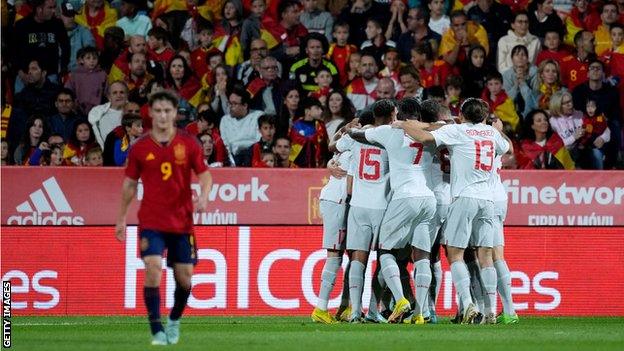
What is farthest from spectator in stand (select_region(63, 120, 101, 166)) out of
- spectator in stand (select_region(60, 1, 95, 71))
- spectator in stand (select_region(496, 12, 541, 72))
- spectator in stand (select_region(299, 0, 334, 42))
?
spectator in stand (select_region(496, 12, 541, 72))

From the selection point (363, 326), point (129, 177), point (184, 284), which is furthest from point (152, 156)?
point (363, 326)

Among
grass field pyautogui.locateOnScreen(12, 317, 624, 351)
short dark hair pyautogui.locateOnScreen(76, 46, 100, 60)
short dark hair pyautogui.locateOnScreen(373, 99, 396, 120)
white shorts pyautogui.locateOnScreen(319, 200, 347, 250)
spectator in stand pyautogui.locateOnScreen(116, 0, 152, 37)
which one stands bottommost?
grass field pyautogui.locateOnScreen(12, 317, 624, 351)

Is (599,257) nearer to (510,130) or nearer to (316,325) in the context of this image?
(510,130)

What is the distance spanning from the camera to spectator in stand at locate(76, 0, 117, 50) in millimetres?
23266

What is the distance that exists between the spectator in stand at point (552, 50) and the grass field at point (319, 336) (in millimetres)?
7116

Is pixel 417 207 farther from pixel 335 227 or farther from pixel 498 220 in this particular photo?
pixel 335 227

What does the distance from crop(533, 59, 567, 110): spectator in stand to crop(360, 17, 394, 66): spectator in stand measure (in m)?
2.38

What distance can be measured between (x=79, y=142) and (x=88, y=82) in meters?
1.52

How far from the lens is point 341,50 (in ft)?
74.0

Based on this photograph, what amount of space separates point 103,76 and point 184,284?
10525 millimetres

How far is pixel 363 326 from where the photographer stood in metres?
14.6

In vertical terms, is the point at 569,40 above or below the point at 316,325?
above

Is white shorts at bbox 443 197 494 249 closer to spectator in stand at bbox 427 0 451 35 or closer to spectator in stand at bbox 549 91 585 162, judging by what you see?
spectator in stand at bbox 549 91 585 162

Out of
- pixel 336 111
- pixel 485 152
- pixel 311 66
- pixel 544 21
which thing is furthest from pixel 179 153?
pixel 544 21
